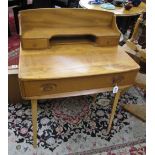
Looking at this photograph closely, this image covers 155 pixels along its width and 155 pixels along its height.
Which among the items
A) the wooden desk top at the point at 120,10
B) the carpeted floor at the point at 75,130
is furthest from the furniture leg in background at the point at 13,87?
the wooden desk top at the point at 120,10

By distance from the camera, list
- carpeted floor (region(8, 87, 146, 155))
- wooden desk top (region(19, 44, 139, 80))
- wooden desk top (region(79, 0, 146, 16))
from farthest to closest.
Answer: wooden desk top (region(79, 0, 146, 16)), carpeted floor (region(8, 87, 146, 155)), wooden desk top (region(19, 44, 139, 80))

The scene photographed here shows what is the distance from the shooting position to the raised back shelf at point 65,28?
1124mm


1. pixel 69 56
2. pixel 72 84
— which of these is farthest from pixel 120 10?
pixel 72 84

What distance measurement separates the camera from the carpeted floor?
1.43m

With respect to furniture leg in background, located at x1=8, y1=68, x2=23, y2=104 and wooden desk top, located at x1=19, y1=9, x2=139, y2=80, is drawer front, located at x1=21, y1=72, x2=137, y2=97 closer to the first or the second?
wooden desk top, located at x1=19, y1=9, x2=139, y2=80

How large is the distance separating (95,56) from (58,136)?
0.74 metres

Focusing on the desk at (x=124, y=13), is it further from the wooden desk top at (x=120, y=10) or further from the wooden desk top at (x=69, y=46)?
the wooden desk top at (x=69, y=46)

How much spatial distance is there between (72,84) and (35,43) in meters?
0.33

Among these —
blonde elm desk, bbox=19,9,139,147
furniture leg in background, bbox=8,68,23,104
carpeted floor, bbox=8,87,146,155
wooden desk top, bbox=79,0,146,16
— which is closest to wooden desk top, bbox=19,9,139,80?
blonde elm desk, bbox=19,9,139,147

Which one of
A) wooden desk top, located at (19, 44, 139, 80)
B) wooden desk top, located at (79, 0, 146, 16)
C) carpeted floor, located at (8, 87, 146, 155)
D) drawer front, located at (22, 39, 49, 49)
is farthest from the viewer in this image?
wooden desk top, located at (79, 0, 146, 16)
